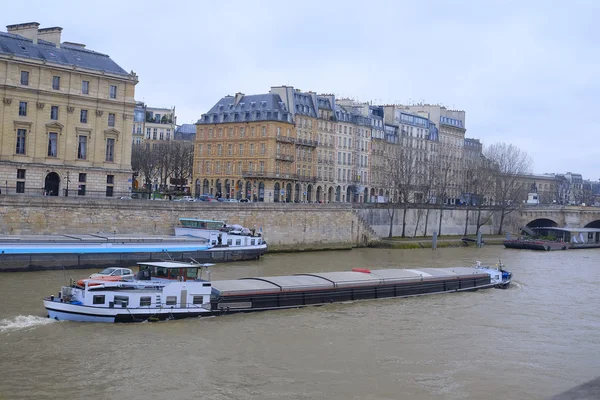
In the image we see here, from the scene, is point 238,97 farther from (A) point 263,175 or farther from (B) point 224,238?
(B) point 224,238

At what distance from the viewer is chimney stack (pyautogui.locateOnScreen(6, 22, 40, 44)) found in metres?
52.8

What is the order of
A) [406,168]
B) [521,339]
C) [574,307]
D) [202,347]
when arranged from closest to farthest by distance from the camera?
[202,347] → [521,339] → [574,307] → [406,168]

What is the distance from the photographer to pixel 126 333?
85.8 feet

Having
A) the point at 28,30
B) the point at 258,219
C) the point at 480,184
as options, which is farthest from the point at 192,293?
the point at 480,184

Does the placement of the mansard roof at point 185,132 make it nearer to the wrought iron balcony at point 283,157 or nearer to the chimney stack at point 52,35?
the wrought iron balcony at point 283,157

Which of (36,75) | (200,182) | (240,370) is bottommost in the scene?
(240,370)

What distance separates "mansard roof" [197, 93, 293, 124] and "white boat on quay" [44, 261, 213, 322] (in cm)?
4568

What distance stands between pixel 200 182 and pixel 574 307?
51.7 m

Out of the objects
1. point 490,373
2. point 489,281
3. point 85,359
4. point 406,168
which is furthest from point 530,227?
point 85,359

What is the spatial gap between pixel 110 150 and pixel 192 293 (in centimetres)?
2879

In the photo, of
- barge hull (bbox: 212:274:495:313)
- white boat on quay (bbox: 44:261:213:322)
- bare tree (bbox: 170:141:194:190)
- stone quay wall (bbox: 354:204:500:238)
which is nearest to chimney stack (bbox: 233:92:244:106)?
bare tree (bbox: 170:141:194:190)

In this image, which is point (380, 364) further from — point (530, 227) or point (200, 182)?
point (530, 227)

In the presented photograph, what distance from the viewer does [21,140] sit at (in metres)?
50.7

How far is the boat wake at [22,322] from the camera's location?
25.5 m
